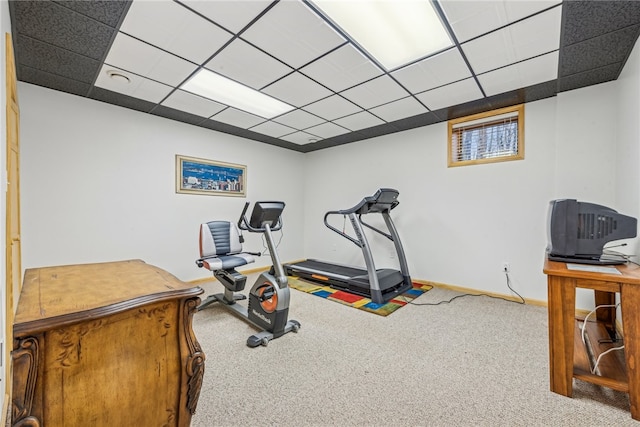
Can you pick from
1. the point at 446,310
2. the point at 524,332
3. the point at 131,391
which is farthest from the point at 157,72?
the point at 524,332

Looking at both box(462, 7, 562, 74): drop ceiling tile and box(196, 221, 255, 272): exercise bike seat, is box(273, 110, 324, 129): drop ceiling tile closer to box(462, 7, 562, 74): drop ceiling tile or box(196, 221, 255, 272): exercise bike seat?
box(196, 221, 255, 272): exercise bike seat

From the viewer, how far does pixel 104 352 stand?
39.0 inches

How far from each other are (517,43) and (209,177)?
412 cm

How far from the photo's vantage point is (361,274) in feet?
13.1

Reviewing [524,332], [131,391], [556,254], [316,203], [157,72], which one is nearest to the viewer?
[131,391]

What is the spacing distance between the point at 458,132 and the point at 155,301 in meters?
4.15

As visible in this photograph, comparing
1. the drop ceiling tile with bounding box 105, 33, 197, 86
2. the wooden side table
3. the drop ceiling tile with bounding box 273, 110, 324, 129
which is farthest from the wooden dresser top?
the drop ceiling tile with bounding box 273, 110, 324, 129

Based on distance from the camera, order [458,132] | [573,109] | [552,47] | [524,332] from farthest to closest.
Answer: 1. [458,132]
2. [573,109]
3. [524,332]
4. [552,47]

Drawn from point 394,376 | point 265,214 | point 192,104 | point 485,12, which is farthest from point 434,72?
point 192,104

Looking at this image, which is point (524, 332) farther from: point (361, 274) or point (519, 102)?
point (519, 102)

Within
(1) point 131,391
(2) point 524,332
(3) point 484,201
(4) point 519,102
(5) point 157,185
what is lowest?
(2) point 524,332

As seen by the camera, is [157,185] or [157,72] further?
[157,185]

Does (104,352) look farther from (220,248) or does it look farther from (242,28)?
(220,248)

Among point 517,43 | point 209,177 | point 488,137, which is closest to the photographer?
point 517,43
